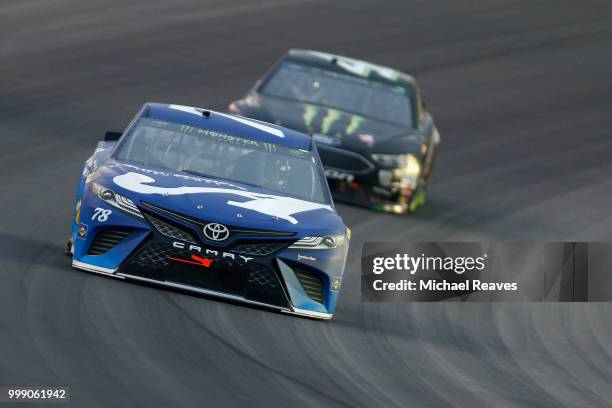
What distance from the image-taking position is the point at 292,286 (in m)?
11.4

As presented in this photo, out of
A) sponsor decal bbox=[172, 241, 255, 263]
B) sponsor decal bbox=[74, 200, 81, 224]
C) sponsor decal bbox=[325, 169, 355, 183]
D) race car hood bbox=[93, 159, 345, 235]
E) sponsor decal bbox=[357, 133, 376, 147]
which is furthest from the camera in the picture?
sponsor decal bbox=[357, 133, 376, 147]

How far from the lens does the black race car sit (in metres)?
16.9

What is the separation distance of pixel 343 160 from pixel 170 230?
18.9 feet

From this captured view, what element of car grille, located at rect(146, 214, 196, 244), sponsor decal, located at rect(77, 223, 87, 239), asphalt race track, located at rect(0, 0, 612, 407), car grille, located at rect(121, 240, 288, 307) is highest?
car grille, located at rect(146, 214, 196, 244)

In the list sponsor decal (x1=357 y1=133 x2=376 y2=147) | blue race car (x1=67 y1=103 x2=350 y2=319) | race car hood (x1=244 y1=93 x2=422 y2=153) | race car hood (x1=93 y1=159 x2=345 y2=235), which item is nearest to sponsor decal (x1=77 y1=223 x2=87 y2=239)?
blue race car (x1=67 y1=103 x2=350 y2=319)

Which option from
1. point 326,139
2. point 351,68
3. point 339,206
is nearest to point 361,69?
point 351,68

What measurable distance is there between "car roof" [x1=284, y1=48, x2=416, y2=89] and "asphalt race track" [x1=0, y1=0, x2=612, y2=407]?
4.74 ft

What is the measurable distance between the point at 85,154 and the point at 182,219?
22.5 ft

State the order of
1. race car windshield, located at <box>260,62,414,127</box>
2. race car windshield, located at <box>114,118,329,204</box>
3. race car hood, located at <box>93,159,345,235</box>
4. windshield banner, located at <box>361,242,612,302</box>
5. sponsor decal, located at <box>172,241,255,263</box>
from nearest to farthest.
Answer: sponsor decal, located at <box>172,241,255,263</box>, race car hood, located at <box>93,159,345,235</box>, race car windshield, located at <box>114,118,329,204</box>, windshield banner, located at <box>361,242,612,302</box>, race car windshield, located at <box>260,62,414,127</box>

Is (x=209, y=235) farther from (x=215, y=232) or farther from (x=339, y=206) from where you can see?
(x=339, y=206)

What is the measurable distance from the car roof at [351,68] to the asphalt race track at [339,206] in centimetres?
144

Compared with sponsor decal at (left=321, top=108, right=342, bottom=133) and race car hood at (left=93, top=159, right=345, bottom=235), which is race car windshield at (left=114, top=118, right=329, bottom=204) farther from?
sponsor decal at (left=321, top=108, right=342, bottom=133)

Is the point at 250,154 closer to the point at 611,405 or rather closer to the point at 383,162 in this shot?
the point at 611,405

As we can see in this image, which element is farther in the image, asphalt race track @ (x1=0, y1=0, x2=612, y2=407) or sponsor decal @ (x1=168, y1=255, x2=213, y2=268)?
sponsor decal @ (x1=168, y1=255, x2=213, y2=268)
